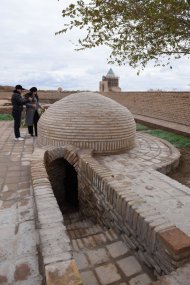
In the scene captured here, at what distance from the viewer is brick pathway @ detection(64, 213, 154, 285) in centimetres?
297

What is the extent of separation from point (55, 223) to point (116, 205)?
48.3 inches

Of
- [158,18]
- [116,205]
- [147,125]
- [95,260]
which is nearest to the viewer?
[95,260]

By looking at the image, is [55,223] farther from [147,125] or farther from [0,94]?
[0,94]

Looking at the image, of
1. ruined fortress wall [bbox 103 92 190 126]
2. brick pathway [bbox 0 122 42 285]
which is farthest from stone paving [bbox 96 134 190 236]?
Result: ruined fortress wall [bbox 103 92 190 126]

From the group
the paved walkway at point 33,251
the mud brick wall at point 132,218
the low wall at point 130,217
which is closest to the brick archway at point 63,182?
the low wall at point 130,217

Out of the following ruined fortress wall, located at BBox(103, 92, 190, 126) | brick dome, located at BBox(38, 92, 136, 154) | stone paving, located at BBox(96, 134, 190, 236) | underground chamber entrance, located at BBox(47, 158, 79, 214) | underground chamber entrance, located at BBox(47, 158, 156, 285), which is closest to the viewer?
underground chamber entrance, located at BBox(47, 158, 156, 285)

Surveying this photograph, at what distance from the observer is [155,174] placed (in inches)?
226

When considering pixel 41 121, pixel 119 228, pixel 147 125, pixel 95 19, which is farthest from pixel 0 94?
pixel 119 228

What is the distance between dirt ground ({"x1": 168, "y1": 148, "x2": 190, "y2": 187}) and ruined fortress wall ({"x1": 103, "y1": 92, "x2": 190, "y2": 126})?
15.6 ft

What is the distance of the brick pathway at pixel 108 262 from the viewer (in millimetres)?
2975

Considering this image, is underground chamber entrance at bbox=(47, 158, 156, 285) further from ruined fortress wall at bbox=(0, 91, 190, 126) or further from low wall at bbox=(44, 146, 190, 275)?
ruined fortress wall at bbox=(0, 91, 190, 126)

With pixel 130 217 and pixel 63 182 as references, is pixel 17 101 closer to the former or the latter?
pixel 63 182

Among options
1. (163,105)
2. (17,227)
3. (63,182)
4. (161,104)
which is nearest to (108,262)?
(17,227)

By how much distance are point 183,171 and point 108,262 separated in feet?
13.6
